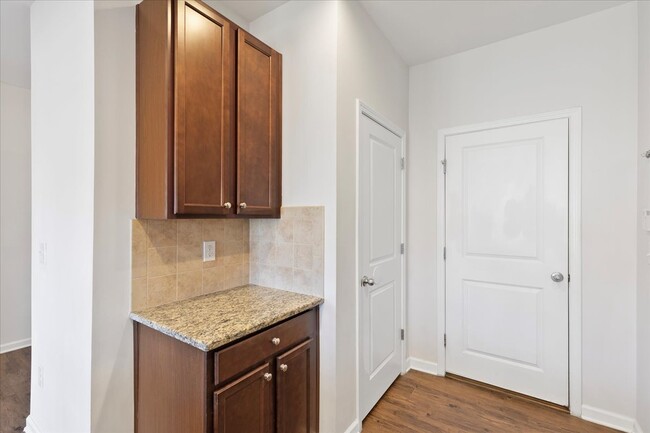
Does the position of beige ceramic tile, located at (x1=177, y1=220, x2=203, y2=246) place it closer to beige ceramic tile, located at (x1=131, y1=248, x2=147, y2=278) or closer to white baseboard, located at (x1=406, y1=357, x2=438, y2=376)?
beige ceramic tile, located at (x1=131, y1=248, x2=147, y2=278)

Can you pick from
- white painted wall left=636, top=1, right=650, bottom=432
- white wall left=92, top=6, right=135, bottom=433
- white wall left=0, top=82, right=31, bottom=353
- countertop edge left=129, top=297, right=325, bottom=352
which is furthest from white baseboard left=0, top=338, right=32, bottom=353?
white painted wall left=636, top=1, right=650, bottom=432

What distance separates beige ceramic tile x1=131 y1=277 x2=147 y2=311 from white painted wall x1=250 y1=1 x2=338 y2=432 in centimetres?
89

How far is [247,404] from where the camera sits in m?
1.32

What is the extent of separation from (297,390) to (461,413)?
129 cm

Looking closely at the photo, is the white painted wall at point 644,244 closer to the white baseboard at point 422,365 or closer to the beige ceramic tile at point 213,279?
the white baseboard at point 422,365

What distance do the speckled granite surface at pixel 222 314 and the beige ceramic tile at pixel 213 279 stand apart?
40 millimetres

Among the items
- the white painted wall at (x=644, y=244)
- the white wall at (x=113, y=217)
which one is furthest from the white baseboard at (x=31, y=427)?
the white painted wall at (x=644, y=244)

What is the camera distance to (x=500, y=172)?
238 cm

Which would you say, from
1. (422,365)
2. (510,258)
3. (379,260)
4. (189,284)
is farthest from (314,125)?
(422,365)

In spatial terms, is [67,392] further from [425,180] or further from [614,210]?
[614,210]

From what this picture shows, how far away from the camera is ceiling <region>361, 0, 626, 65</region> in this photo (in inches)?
77.9

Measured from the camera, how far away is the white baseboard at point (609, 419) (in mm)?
1941

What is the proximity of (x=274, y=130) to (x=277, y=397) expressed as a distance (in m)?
1.47

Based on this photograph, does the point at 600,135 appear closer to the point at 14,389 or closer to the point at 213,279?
the point at 213,279
